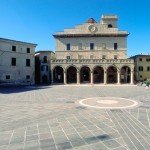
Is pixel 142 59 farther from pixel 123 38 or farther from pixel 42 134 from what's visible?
pixel 42 134

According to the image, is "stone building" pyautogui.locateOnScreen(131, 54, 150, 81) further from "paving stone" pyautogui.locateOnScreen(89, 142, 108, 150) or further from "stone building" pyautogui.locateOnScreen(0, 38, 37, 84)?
"paving stone" pyautogui.locateOnScreen(89, 142, 108, 150)

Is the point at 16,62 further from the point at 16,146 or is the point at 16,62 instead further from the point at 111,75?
the point at 16,146

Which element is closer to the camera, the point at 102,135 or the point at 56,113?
the point at 102,135

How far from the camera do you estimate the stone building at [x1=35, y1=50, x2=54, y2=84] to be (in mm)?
41844

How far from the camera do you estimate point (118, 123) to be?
9.91 m

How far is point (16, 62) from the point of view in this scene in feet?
120

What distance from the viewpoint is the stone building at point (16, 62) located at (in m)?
34.5

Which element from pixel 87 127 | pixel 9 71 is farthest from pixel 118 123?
pixel 9 71

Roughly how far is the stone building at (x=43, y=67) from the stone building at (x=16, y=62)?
128 inches

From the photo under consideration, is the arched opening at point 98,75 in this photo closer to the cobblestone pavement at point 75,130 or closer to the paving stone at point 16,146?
the cobblestone pavement at point 75,130

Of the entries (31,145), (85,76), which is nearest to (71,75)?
(85,76)

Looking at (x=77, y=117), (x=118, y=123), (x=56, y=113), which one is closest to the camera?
(x=118, y=123)

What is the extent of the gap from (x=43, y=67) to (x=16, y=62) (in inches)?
277

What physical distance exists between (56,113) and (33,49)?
2943 cm
